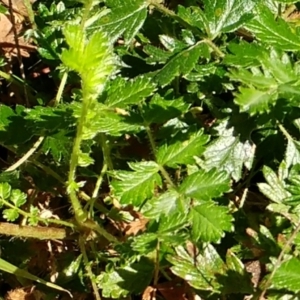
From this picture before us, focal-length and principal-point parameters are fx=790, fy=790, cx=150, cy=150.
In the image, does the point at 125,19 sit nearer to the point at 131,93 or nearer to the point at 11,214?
the point at 131,93

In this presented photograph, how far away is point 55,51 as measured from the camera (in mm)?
1966

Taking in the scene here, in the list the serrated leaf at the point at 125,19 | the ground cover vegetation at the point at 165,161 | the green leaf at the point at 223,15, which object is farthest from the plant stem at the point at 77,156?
the green leaf at the point at 223,15

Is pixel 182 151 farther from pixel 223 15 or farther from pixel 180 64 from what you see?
pixel 223 15

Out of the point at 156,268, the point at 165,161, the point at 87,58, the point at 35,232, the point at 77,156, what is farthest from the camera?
the point at 35,232

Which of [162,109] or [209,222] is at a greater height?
[162,109]

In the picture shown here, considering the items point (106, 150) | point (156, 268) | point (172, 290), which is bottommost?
point (172, 290)

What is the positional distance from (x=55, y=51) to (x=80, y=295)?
0.62 meters

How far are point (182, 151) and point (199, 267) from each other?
27cm

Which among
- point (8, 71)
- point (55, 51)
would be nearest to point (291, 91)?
point (55, 51)

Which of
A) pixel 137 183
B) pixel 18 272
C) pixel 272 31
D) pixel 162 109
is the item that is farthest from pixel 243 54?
pixel 18 272

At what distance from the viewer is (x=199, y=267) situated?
1.78 metres

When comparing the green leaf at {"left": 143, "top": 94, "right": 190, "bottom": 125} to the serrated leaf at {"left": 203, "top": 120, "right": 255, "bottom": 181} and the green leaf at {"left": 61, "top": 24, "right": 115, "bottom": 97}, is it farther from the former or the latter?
the green leaf at {"left": 61, "top": 24, "right": 115, "bottom": 97}

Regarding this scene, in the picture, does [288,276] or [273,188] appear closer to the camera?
[288,276]

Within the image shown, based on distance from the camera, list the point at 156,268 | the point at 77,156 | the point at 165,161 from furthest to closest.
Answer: the point at 156,268 → the point at 165,161 → the point at 77,156
